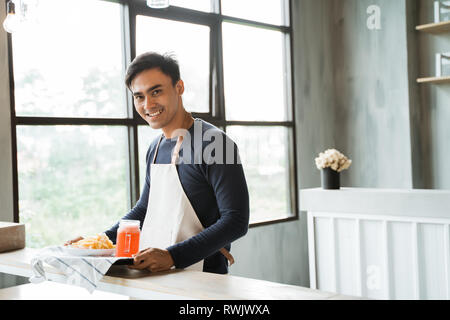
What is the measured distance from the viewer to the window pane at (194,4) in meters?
3.58

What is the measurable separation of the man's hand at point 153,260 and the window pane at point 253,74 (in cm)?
249

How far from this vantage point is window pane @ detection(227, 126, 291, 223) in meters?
4.02

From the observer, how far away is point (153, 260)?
4.77 ft

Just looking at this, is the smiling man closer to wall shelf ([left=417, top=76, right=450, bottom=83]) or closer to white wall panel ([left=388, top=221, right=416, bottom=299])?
white wall panel ([left=388, top=221, right=416, bottom=299])

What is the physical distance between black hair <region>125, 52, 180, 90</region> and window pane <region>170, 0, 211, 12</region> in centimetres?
190

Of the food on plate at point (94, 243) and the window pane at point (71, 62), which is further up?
the window pane at point (71, 62)

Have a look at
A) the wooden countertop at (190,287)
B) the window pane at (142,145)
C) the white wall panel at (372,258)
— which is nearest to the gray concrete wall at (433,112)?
the white wall panel at (372,258)

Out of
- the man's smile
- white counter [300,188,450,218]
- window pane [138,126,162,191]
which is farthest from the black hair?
white counter [300,188,450,218]

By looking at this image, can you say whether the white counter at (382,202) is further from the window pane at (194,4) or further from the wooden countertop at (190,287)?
the wooden countertop at (190,287)

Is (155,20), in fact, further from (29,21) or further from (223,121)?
(29,21)

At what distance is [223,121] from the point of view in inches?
150

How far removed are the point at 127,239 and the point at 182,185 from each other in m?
0.29

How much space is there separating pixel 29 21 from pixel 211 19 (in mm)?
2089
